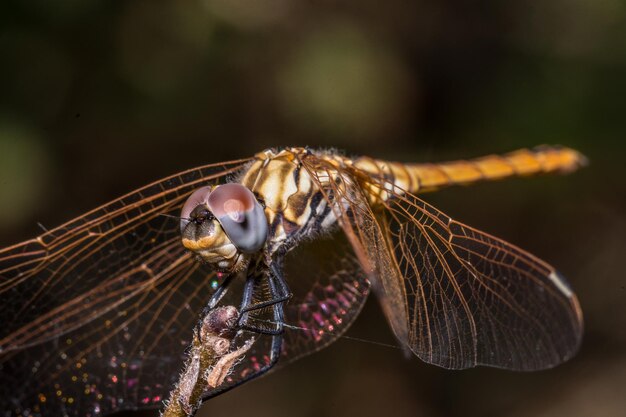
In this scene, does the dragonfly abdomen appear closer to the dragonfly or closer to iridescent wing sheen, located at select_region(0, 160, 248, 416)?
the dragonfly

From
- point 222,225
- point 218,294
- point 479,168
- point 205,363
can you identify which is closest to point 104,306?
point 218,294

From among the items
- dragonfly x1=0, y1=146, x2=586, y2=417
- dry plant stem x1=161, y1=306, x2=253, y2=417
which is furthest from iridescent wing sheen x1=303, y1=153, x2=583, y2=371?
dry plant stem x1=161, y1=306, x2=253, y2=417

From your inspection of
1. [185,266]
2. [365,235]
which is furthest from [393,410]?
[365,235]

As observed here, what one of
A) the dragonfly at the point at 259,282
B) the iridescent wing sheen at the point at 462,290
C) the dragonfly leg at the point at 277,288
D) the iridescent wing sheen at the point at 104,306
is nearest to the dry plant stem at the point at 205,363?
the dragonfly at the point at 259,282

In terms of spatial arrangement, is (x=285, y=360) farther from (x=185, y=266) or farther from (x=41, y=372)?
(x=41, y=372)

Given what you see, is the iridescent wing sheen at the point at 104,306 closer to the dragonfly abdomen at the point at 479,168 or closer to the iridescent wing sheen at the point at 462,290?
the iridescent wing sheen at the point at 462,290
